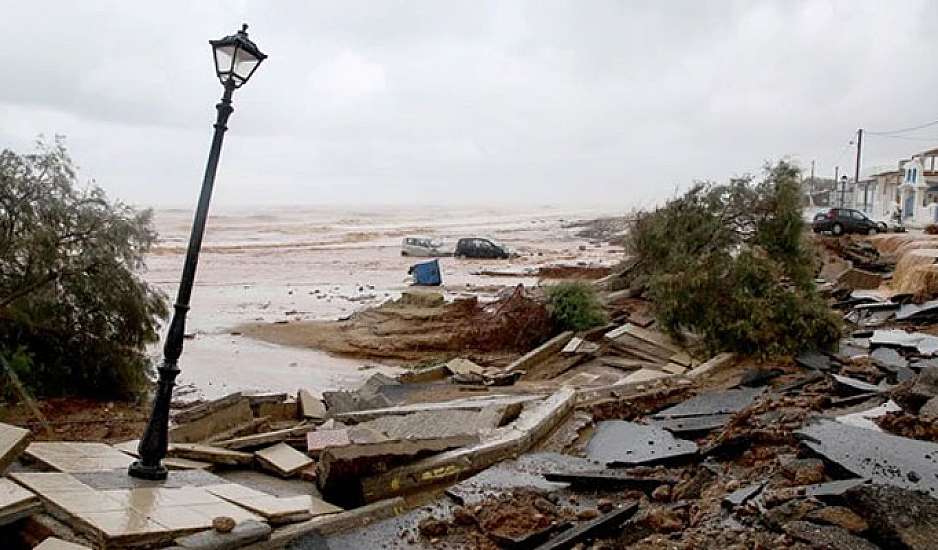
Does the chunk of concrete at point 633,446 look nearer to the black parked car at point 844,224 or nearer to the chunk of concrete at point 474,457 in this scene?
the chunk of concrete at point 474,457

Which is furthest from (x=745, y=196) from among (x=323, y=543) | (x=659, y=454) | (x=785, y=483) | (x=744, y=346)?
(x=323, y=543)

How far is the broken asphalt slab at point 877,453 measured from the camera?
5.47 m

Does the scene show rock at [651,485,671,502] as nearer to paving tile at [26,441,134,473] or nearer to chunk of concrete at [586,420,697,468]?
chunk of concrete at [586,420,697,468]

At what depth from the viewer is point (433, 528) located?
5598mm

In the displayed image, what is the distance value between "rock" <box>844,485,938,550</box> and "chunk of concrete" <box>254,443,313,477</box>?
412 cm

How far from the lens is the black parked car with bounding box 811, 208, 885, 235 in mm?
38375

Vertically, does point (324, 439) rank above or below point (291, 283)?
above

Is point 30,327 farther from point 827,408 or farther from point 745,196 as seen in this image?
point 745,196

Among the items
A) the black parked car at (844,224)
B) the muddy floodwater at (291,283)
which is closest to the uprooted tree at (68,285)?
the muddy floodwater at (291,283)

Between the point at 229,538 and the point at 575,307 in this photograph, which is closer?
the point at 229,538

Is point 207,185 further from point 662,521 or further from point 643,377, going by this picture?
point 643,377

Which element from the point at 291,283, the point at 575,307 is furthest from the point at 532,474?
the point at 291,283

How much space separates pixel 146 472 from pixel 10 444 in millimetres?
909

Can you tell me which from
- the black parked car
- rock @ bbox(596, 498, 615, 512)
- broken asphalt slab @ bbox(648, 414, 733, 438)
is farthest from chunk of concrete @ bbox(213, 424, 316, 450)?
the black parked car
